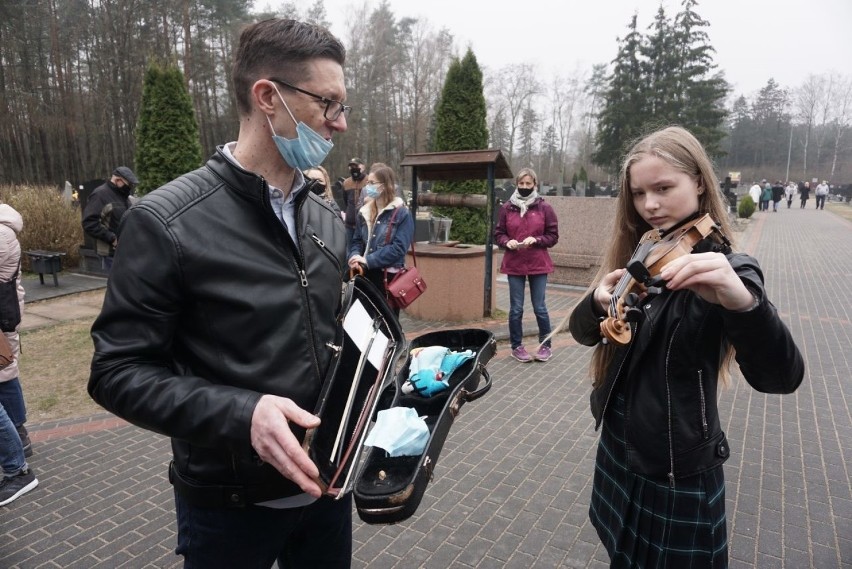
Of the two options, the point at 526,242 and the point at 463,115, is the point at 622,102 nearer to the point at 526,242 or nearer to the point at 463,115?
the point at 463,115

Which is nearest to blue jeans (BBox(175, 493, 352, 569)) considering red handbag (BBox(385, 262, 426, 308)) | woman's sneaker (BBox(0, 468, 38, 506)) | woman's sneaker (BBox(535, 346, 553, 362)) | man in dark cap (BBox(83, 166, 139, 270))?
woman's sneaker (BBox(0, 468, 38, 506))

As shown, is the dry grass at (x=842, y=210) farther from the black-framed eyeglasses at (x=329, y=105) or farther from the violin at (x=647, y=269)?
the black-framed eyeglasses at (x=329, y=105)

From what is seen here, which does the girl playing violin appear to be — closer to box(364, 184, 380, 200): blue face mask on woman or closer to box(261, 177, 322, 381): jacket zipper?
box(261, 177, 322, 381): jacket zipper

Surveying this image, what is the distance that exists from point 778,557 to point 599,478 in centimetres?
172

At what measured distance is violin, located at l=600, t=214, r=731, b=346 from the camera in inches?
59.3

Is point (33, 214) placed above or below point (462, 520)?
above

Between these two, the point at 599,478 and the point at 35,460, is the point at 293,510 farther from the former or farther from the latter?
the point at 35,460

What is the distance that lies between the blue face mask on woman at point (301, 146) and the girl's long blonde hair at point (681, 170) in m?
1.08

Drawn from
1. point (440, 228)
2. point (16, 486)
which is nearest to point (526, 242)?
point (16, 486)

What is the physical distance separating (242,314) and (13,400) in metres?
3.82

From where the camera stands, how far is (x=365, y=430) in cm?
146

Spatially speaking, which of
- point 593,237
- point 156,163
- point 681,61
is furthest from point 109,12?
point 681,61

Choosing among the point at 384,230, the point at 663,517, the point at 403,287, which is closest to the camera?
the point at 663,517

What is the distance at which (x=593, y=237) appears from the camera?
35.4 ft
